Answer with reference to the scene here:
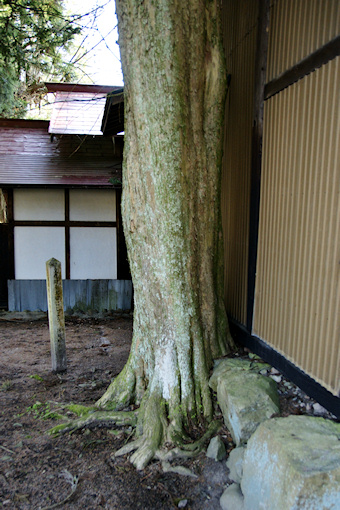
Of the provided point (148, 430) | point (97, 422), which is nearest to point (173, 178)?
point (148, 430)

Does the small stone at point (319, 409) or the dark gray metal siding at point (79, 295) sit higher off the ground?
the small stone at point (319, 409)

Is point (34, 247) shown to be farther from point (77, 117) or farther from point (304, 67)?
point (304, 67)

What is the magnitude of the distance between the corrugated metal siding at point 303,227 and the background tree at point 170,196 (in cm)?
63

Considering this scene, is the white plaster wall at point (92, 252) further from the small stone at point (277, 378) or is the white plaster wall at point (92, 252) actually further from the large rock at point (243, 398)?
the small stone at point (277, 378)

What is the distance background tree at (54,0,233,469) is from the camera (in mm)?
3377

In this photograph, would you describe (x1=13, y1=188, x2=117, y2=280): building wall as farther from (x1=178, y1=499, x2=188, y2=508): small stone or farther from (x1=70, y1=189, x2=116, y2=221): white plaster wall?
(x1=178, y1=499, x2=188, y2=508): small stone

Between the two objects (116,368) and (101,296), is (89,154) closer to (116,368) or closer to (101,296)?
(101,296)

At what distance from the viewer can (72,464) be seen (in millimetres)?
3188

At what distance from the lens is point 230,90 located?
5.17m

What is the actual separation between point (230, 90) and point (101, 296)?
5710 mm

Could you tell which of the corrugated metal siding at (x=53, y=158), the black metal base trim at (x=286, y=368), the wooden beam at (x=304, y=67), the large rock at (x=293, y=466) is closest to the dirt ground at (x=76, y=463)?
the black metal base trim at (x=286, y=368)

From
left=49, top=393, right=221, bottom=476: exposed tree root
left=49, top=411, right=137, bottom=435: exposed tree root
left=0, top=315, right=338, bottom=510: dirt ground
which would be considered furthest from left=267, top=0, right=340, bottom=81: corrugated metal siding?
left=49, top=411, right=137, bottom=435: exposed tree root

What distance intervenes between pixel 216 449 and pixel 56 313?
3.14 m

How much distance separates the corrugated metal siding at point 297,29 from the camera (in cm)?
293
